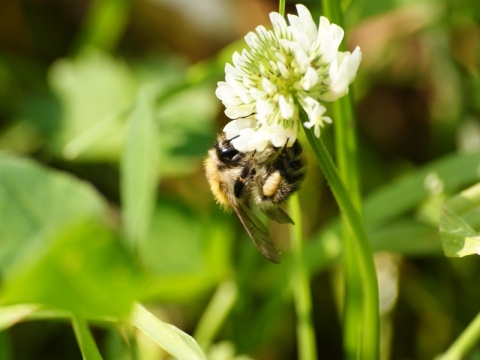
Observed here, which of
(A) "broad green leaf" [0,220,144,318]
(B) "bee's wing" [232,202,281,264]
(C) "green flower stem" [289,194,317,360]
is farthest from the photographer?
(C) "green flower stem" [289,194,317,360]

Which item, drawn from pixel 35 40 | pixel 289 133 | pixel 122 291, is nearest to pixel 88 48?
pixel 35 40

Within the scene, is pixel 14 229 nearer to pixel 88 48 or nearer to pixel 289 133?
pixel 289 133

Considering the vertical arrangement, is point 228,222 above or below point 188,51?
below

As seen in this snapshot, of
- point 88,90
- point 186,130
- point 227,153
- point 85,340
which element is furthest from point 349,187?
point 88,90

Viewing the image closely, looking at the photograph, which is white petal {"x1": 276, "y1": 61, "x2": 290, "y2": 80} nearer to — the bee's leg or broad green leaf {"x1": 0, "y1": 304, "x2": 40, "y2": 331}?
the bee's leg

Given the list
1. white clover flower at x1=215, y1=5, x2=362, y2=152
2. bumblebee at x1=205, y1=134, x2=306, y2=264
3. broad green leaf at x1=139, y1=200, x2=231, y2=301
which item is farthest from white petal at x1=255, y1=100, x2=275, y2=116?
broad green leaf at x1=139, y1=200, x2=231, y2=301

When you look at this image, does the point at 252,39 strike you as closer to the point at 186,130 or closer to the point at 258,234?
the point at 258,234
